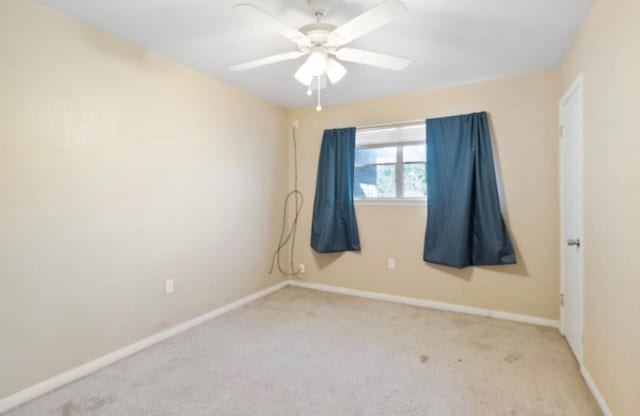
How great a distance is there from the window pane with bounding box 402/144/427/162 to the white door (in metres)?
1.22

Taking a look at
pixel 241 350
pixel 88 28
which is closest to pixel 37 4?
pixel 88 28

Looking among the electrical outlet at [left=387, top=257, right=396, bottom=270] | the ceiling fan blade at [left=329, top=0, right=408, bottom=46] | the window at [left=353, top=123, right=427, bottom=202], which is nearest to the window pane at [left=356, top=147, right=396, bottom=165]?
the window at [left=353, top=123, right=427, bottom=202]

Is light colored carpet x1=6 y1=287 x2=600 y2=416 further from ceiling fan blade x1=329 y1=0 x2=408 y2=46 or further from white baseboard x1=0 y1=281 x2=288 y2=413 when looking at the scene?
ceiling fan blade x1=329 y1=0 x2=408 y2=46

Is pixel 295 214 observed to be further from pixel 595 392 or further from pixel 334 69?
pixel 595 392

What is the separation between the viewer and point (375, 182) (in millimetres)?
3734

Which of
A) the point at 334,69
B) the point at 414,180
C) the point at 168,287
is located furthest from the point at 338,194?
the point at 168,287

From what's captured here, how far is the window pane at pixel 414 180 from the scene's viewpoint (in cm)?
347

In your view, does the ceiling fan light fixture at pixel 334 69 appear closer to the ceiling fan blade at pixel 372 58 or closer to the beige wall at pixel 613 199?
the ceiling fan blade at pixel 372 58

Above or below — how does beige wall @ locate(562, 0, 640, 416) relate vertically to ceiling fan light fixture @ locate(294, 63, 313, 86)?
below

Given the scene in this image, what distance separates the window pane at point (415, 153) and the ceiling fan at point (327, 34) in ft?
5.32

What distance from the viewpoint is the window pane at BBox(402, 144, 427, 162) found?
11.4ft

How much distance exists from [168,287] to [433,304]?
2652 millimetres

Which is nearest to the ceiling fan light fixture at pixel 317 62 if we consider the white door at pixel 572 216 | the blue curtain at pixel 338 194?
the white door at pixel 572 216

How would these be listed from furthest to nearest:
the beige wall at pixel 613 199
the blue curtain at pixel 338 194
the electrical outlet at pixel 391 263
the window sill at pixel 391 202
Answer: the blue curtain at pixel 338 194 → the electrical outlet at pixel 391 263 → the window sill at pixel 391 202 → the beige wall at pixel 613 199
